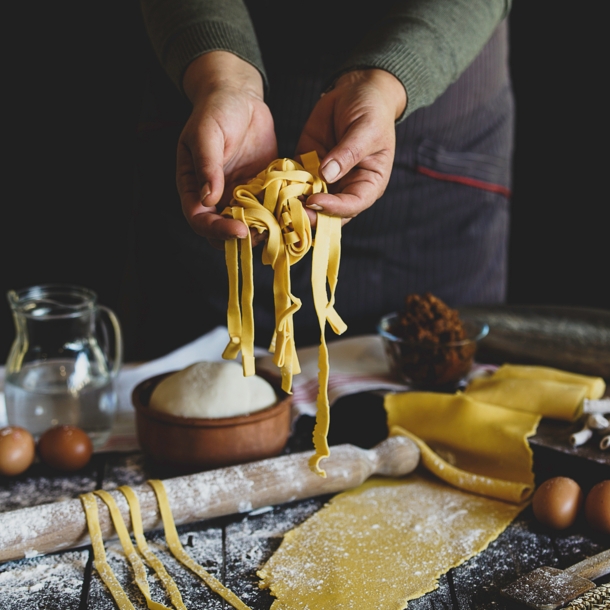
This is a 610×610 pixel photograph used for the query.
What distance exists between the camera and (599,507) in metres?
0.95

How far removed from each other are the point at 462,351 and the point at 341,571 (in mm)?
521

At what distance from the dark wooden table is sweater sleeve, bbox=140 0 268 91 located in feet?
2.13

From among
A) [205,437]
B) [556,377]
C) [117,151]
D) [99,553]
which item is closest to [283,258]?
[205,437]

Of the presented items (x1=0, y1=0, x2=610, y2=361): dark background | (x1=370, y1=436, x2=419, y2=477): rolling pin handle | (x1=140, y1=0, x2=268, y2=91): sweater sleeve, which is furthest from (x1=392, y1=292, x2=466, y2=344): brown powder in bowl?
(x1=0, y1=0, x2=610, y2=361): dark background

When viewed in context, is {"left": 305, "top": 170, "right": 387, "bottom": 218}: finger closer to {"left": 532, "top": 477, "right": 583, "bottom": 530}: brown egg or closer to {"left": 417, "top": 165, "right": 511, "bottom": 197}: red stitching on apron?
{"left": 532, "top": 477, "right": 583, "bottom": 530}: brown egg

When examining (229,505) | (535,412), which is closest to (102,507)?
(229,505)

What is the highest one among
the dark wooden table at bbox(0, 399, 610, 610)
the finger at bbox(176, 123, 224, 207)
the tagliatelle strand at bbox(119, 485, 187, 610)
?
the finger at bbox(176, 123, 224, 207)

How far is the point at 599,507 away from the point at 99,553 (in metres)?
0.63

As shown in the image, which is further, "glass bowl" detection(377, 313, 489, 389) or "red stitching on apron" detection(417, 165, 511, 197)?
"red stitching on apron" detection(417, 165, 511, 197)

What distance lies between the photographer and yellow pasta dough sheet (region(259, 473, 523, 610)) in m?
0.83

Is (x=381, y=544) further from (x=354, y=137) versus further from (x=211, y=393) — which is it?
(x=354, y=137)

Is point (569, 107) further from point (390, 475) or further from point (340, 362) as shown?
point (390, 475)

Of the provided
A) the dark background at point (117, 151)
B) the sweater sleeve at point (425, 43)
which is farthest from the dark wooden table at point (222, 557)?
the dark background at point (117, 151)

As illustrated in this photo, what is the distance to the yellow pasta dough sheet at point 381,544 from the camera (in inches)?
32.9
